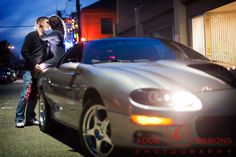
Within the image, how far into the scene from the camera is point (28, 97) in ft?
25.1

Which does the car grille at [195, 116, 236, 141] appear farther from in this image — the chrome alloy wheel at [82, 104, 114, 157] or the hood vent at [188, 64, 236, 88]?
the chrome alloy wheel at [82, 104, 114, 157]

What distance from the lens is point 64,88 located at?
5.66 m

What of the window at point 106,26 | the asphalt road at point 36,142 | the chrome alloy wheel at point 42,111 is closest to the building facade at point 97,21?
the window at point 106,26

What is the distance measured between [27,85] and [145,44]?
271cm

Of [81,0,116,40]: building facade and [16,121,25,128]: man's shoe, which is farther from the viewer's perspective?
[81,0,116,40]: building facade

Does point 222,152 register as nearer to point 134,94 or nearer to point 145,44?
point 134,94

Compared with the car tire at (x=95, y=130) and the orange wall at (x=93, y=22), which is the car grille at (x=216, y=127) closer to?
the car tire at (x=95, y=130)

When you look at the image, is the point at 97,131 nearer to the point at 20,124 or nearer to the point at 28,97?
the point at 20,124

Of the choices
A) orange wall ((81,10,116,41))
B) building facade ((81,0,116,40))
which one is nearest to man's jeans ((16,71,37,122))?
building facade ((81,0,116,40))

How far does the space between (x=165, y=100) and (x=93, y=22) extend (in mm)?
46447

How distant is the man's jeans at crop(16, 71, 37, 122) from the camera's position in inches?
297

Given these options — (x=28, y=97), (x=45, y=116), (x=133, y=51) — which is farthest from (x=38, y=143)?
(x=28, y=97)

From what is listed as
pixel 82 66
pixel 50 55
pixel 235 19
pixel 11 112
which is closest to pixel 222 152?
pixel 82 66

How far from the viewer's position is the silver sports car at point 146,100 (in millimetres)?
3861
